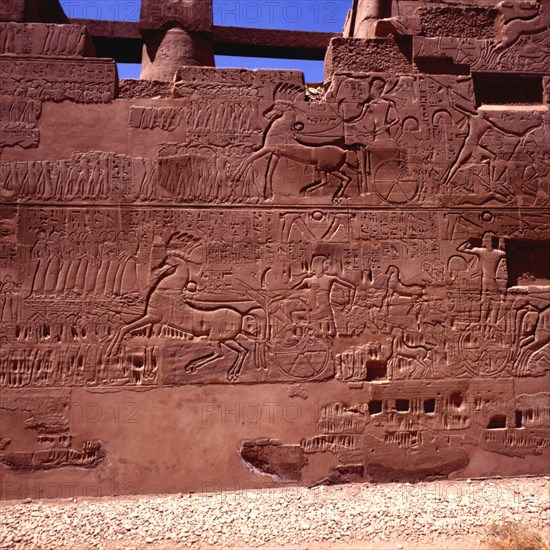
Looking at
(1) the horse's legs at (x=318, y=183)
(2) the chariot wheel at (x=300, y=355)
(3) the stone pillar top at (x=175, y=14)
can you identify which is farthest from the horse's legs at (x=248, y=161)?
(3) the stone pillar top at (x=175, y=14)

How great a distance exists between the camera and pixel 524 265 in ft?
14.5

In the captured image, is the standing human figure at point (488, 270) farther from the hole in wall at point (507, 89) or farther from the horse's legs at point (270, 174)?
the horse's legs at point (270, 174)

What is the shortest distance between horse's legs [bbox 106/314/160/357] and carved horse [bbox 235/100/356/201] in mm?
1470

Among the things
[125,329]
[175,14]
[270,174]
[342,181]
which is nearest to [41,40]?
[175,14]

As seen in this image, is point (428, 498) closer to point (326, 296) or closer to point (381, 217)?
point (326, 296)

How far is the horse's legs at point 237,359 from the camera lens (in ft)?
13.2

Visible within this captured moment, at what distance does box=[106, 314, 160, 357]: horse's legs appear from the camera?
3986mm

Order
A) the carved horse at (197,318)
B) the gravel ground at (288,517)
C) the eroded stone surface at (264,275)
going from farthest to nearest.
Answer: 1. the carved horse at (197,318)
2. the eroded stone surface at (264,275)
3. the gravel ground at (288,517)

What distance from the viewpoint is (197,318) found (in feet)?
13.4

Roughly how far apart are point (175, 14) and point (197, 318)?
11.4 ft

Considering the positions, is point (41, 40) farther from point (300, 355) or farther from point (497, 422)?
point (497, 422)

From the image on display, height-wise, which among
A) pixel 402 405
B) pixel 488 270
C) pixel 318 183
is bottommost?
pixel 402 405

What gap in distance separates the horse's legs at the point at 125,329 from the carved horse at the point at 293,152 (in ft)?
4.82

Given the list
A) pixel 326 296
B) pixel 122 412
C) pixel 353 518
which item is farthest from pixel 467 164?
pixel 122 412
